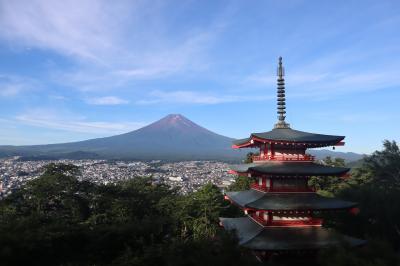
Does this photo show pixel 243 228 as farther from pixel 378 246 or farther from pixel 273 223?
pixel 378 246

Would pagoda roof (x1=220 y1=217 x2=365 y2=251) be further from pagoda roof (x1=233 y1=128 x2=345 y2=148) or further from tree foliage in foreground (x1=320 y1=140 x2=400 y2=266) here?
pagoda roof (x1=233 y1=128 x2=345 y2=148)

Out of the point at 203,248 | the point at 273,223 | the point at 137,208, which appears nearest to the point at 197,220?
the point at 137,208

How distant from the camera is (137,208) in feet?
109

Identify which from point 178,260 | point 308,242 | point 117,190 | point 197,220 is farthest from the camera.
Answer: point 117,190

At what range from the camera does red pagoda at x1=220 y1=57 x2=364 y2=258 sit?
16.0 metres

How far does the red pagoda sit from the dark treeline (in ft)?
6.62

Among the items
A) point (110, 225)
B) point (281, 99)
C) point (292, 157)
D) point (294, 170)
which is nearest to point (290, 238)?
point (294, 170)

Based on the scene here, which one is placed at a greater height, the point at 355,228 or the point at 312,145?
the point at 312,145

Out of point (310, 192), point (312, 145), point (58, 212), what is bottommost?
point (58, 212)

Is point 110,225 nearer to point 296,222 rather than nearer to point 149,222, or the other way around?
point 149,222

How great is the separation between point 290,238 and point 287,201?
1608mm

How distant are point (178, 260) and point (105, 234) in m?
7.39

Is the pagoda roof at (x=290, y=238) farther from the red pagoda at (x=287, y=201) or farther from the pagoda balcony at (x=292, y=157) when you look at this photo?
the pagoda balcony at (x=292, y=157)

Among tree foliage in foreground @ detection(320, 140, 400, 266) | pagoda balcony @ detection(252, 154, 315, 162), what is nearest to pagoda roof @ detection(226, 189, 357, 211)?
pagoda balcony @ detection(252, 154, 315, 162)
